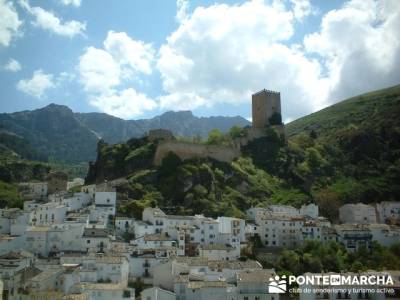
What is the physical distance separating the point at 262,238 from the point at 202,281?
1962cm

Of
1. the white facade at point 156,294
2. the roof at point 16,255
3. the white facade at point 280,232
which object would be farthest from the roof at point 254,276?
the roof at point 16,255

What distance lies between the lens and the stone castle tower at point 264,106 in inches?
4252

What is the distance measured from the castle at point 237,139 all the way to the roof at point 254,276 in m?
36.6

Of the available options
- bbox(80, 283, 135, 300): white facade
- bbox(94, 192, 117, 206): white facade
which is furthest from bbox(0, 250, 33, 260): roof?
bbox(94, 192, 117, 206): white facade

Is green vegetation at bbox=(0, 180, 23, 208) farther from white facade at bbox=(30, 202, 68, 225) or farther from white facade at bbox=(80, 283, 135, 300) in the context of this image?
white facade at bbox=(80, 283, 135, 300)

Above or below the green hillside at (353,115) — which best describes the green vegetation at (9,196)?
below

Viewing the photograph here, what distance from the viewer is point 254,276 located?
154 feet

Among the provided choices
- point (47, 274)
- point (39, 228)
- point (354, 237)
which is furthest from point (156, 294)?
point (354, 237)

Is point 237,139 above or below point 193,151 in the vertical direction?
Result: above

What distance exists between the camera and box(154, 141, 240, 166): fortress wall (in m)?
83.3

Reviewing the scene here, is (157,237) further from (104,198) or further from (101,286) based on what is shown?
(101,286)

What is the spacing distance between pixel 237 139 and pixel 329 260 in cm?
4579

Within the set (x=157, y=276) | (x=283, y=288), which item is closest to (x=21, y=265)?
(x=157, y=276)

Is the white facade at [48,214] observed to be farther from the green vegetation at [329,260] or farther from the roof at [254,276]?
the roof at [254,276]
